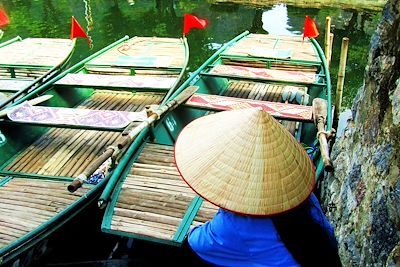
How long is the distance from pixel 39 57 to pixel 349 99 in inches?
251

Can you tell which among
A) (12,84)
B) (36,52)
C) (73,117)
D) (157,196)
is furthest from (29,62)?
(157,196)

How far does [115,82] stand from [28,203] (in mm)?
2552

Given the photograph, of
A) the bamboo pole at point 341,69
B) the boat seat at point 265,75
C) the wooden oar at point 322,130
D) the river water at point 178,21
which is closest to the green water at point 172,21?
the river water at point 178,21

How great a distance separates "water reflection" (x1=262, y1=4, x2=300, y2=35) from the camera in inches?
542

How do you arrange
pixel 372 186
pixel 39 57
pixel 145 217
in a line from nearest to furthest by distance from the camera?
pixel 372 186 < pixel 145 217 < pixel 39 57

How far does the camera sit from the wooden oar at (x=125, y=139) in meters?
3.31

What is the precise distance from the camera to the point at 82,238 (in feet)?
14.5

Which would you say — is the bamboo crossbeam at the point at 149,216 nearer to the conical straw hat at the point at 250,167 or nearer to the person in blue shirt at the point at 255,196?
the person in blue shirt at the point at 255,196

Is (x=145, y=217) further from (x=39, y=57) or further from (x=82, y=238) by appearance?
(x=39, y=57)

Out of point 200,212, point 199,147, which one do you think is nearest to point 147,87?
point 200,212

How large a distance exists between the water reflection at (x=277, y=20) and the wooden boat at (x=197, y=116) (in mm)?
5488

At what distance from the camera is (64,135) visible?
5.56 metres

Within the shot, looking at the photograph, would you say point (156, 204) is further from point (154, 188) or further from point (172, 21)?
point (172, 21)

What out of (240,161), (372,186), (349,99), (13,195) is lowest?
(349,99)
